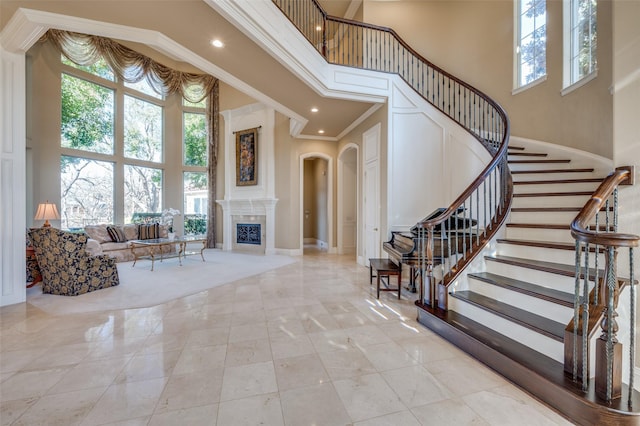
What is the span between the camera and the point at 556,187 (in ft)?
11.4

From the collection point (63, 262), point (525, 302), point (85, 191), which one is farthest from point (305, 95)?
point (85, 191)

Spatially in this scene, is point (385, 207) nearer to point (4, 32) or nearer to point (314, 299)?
point (314, 299)

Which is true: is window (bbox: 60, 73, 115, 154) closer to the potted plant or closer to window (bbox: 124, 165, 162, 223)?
window (bbox: 124, 165, 162, 223)

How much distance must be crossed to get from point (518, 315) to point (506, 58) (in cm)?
549

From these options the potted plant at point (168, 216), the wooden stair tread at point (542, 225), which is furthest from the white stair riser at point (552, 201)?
the potted plant at point (168, 216)

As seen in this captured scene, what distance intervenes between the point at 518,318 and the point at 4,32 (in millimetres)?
6214

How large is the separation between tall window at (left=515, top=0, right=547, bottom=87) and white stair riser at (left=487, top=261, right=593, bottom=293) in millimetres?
4114

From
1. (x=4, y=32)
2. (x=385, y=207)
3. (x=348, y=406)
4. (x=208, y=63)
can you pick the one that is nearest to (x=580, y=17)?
(x=385, y=207)

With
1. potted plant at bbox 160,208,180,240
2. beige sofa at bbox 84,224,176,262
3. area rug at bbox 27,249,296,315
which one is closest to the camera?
area rug at bbox 27,249,296,315

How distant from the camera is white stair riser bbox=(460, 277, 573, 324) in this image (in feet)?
6.60

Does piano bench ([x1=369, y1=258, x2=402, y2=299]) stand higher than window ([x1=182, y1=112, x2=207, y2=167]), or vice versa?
window ([x1=182, y1=112, x2=207, y2=167])

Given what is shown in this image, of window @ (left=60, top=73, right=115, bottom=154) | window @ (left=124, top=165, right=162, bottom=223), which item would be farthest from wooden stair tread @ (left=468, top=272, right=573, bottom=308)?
window @ (left=60, top=73, right=115, bottom=154)

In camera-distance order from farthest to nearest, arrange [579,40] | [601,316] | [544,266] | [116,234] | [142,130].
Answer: [142,130]
[116,234]
[579,40]
[544,266]
[601,316]

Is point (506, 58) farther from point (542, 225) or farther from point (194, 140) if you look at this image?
point (194, 140)
